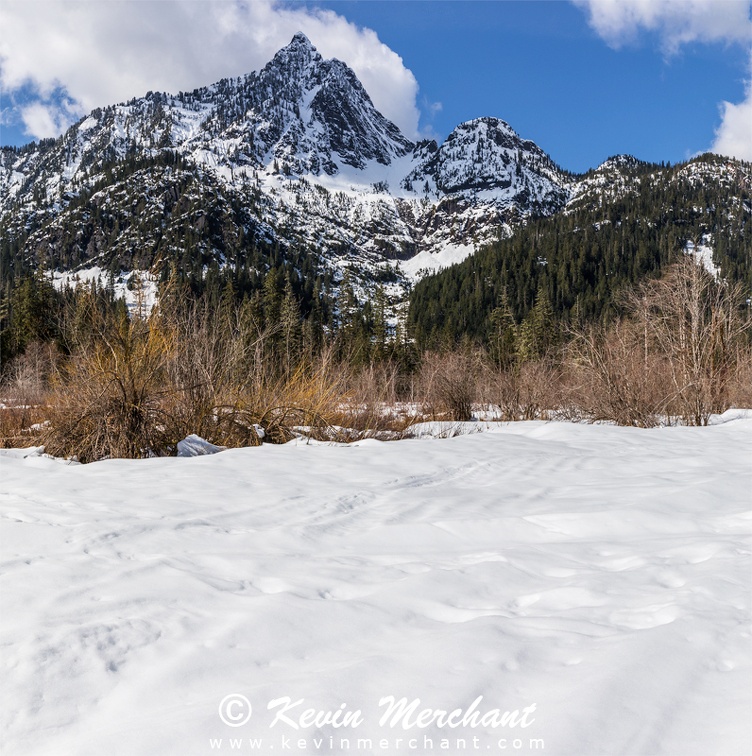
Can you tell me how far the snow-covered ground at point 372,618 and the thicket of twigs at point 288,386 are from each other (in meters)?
2.32

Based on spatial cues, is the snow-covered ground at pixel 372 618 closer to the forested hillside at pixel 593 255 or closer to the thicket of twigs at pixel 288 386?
the thicket of twigs at pixel 288 386

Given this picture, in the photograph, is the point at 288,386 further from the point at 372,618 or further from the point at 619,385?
the point at 619,385

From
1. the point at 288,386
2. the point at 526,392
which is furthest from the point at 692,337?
the point at 288,386

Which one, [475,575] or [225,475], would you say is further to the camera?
[225,475]

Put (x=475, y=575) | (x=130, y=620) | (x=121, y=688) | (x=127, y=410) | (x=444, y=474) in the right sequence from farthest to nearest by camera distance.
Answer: (x=127, y=410)
(x=444, y=474)
(x=475, y=575)
(x=130, y=620)
(x=121, y=688)

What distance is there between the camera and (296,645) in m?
1.55

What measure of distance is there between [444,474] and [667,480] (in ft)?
5.32

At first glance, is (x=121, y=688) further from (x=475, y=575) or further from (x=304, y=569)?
(x=475, y=575)

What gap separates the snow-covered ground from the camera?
1.15 m

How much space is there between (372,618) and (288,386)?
19.3 ft

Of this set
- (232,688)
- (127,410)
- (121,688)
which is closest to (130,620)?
(121,688)

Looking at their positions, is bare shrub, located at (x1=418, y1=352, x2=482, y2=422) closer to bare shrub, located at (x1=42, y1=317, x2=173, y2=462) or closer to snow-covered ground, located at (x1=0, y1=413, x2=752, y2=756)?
bare shrub, located at (x1=42, y1=317, x2=173, y2=462)

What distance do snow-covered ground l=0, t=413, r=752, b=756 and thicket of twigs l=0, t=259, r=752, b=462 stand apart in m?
2.32

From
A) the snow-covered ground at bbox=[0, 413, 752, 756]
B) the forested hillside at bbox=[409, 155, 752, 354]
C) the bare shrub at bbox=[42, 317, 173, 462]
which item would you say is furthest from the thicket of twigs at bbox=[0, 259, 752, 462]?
the forested hillside at bbox=[409, 155, 752, 354]
